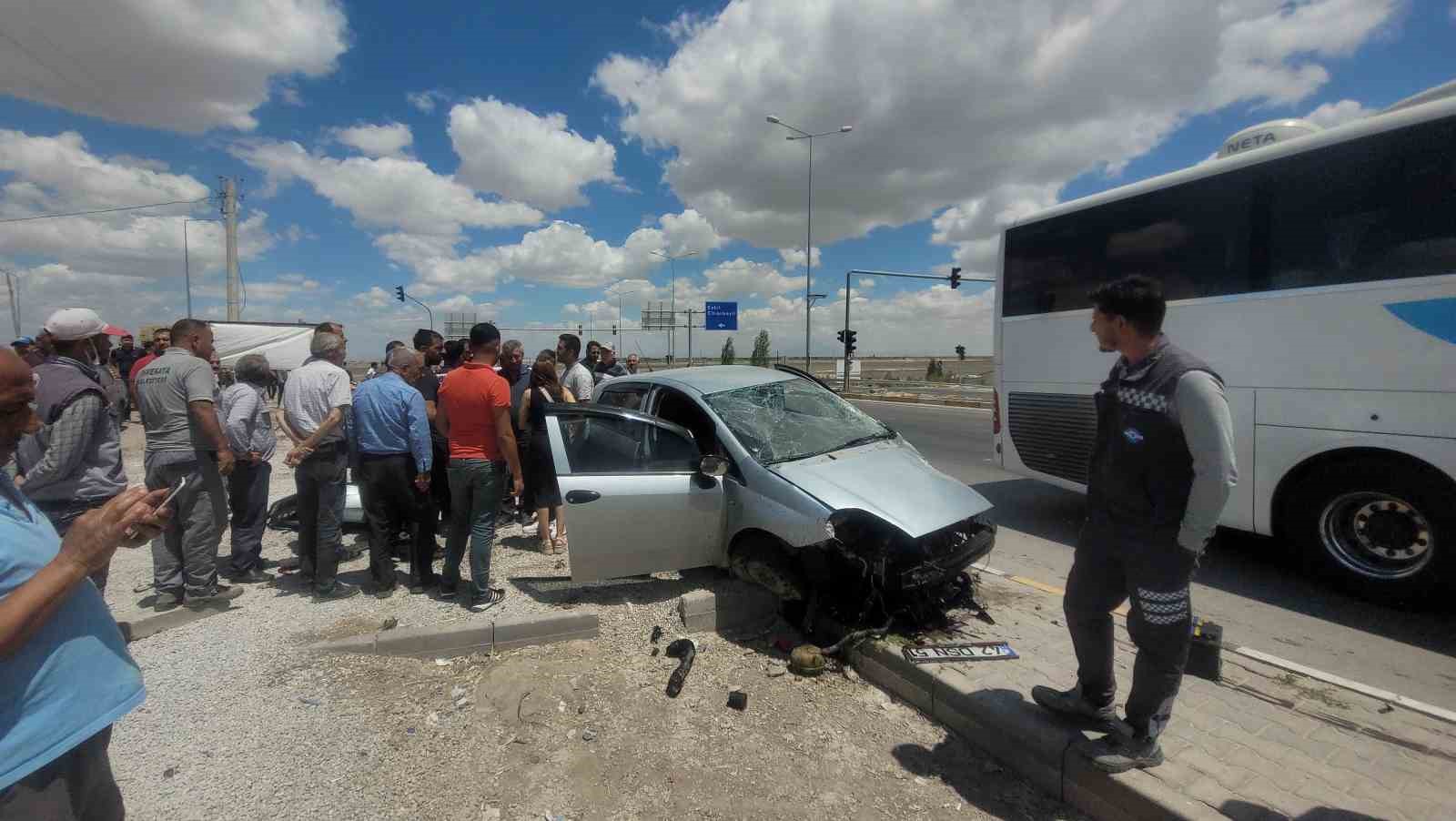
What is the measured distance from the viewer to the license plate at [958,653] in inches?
135

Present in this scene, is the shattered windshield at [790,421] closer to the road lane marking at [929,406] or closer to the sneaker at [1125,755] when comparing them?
the sneaker at [1125,755]

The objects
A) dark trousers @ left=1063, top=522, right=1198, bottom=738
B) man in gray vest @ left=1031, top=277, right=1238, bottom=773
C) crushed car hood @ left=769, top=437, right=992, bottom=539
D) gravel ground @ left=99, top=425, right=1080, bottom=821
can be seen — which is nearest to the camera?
man in gray vest @ left=1031, top=277, right=1238, bottom=773

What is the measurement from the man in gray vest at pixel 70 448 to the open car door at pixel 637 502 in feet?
7.48

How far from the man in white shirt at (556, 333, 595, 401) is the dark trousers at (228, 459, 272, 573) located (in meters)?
2.91

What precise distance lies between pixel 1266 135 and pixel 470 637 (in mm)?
6800

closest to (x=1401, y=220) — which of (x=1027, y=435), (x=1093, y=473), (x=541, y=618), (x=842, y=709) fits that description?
(x=1027, y=435)

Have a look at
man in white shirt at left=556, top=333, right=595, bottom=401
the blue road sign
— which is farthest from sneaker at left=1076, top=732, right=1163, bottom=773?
the blue road sign

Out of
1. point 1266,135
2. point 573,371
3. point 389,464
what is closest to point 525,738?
point 389,464

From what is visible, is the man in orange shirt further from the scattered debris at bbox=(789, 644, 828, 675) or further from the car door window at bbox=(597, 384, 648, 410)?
the scattered debris at bbox=(789, 644, 828, 675)

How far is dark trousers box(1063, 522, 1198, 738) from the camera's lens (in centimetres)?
233

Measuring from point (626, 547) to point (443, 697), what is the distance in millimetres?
1351

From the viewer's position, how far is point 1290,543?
4.75 meters

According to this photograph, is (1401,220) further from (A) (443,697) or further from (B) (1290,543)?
(A) (443,697)

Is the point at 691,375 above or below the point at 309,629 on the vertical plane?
above
